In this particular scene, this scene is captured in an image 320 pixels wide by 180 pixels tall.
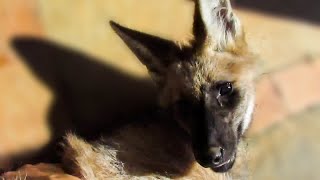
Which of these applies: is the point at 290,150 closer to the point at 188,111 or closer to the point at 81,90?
the point at 81,90

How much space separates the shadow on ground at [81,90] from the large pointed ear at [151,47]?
15.8 inches

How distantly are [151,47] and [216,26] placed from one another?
0.66ft

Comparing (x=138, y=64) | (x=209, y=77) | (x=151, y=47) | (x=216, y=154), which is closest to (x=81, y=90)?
(x=138, y=64)

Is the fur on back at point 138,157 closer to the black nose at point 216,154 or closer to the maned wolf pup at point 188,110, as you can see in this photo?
the maned wolf pup at point 188,110

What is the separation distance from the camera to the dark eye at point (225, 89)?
7.74ft

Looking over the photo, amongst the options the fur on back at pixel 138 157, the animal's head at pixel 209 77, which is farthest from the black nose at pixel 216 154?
the fur on back at pixel 138 157

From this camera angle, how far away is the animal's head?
2264mm

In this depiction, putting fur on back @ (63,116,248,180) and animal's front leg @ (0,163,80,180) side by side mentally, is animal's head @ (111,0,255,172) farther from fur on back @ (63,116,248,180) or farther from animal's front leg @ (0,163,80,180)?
animal's front leg @ (0,163,80,180)

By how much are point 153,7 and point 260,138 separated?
683mm

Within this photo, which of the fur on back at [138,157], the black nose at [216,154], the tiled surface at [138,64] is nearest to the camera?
the black nose at [216,154]

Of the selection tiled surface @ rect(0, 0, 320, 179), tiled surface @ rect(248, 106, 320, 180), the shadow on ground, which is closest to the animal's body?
tiled surface @ rect(0, 0, 320, 179)

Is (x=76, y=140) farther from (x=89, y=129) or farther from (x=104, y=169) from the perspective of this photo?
(x=89, y=129)

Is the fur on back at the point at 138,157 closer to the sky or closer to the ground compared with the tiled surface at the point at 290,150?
closer to the sky

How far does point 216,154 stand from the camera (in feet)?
7.22
